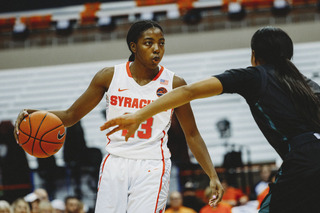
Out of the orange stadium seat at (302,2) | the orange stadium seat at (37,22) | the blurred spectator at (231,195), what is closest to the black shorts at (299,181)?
the blurred spectator at (231,195)

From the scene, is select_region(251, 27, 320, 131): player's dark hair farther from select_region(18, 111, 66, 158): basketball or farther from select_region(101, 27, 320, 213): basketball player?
select_region(18, 111, 66, 158): basketball

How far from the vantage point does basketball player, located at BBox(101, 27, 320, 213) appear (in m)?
2.46

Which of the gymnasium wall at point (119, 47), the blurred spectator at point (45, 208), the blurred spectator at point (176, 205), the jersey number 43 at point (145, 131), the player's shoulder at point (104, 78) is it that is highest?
the player's shoulder at point (104, 78)

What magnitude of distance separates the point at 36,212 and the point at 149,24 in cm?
575

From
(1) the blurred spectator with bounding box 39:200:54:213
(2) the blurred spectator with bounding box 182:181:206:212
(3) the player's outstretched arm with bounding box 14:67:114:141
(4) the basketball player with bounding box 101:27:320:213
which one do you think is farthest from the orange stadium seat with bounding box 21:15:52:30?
(4) the basketball player with bounding box 101:27:320:213

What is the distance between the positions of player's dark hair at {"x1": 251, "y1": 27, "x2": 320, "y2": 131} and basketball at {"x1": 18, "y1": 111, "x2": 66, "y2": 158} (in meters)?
1.78

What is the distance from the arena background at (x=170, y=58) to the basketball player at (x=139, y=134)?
32.6 ft

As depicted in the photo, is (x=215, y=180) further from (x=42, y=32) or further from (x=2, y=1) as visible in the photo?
(x=2, y=1)

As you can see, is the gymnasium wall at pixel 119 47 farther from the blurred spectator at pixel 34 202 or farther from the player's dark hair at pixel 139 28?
the player's dark hair at pixel 139 28

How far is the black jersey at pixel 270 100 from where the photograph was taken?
255 centimetres

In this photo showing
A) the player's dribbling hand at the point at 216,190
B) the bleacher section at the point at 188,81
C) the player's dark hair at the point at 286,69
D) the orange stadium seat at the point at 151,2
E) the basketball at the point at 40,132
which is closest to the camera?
the player's dark hair at the point at 286,69

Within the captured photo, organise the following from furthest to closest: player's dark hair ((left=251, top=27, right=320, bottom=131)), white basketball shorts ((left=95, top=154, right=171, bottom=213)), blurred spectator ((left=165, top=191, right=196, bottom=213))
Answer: blurred spectator ((left=165, top=191, right=196, bottom=213)) → white basketball shorts ((left=95, top=154, right=171, bottom=213)) → player's dark hair ((left=251, top=27, right=320, bottom=131))

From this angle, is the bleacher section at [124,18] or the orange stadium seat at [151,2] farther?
the orange stadium seat at [151,2]

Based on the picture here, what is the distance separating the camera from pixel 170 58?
16.0 m
